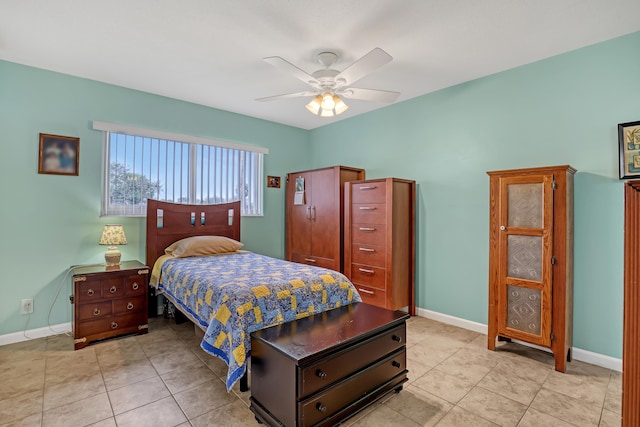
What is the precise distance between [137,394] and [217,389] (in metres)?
0.51

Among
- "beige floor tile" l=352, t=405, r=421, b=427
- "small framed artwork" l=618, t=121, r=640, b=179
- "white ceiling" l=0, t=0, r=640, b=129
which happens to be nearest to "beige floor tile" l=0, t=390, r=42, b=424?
"beige floor tile" l=352, t=405, r=421, b=427

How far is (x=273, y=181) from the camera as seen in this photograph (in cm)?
482

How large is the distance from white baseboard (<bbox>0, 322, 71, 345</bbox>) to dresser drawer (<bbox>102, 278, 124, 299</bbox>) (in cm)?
76

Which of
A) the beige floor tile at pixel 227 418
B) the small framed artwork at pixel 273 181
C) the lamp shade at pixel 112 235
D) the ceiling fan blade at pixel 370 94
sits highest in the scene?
the ceiling fan blade at pixel 370 94

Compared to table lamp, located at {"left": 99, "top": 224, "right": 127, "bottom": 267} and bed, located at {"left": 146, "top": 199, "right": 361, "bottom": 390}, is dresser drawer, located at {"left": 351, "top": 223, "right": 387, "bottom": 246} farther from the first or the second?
table lamp, located at {"left": 99, "top": 224, "right": 127, "bottom": 267}

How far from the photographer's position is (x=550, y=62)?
2773 mm

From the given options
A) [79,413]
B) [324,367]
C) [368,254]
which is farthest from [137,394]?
[368,254]

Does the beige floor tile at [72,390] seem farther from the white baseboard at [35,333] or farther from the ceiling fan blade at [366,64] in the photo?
the ceiling fan blade at [366,64]

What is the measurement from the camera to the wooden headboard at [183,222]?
357 cm

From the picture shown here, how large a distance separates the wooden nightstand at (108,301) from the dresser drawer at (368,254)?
2.28m

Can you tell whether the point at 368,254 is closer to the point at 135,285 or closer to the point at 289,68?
the point at 289,68

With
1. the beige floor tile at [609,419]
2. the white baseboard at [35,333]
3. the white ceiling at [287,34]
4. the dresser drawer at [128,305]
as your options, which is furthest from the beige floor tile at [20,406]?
the beige floor tile at [609,419]

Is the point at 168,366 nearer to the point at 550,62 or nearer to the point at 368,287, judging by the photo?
the point at 368,287

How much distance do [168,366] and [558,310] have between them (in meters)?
3.06
